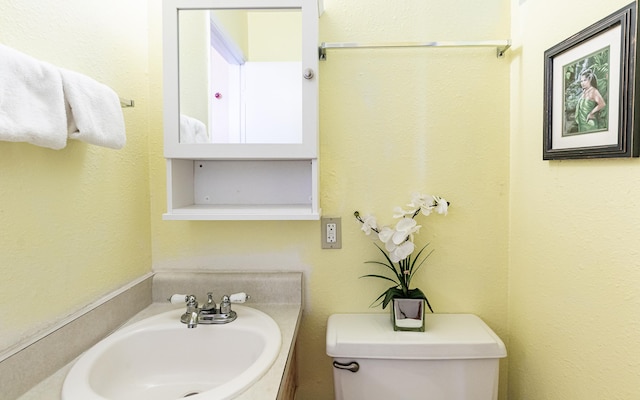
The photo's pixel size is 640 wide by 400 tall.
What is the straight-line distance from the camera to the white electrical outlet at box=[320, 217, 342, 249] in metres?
1.33

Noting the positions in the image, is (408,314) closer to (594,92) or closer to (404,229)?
(404,229)

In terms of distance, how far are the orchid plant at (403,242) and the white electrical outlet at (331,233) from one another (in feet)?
0.25

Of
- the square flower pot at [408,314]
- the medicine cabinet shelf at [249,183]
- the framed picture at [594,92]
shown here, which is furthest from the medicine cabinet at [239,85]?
the framed picture at [594,92]

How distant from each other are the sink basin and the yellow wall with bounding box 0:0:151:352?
0.54 feet

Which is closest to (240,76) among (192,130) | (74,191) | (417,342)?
(192,130)

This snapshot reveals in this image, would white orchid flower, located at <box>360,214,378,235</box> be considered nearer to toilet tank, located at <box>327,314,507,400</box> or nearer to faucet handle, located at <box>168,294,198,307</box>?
toilet tank, located at <box>327,314,507,400</box>

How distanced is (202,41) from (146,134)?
381 mm

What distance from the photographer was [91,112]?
87 centimetres

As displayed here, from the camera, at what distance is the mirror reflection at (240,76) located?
3.78 ft

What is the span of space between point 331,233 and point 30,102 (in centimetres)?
90

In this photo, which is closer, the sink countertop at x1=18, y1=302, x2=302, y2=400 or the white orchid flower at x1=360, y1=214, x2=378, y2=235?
the sink countertop at x1=18, y1=302, x2=302, y2=400

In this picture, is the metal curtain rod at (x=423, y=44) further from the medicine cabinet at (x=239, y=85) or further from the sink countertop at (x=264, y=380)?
the sink countertop at (x=264, y=380)

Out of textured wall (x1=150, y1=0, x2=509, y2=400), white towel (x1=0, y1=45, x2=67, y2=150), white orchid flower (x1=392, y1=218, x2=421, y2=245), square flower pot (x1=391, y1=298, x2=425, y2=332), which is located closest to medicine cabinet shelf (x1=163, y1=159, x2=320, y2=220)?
textured wall (x1=150, y1=0, x2=509, y2=400)

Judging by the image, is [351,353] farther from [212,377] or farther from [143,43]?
[143,43]
